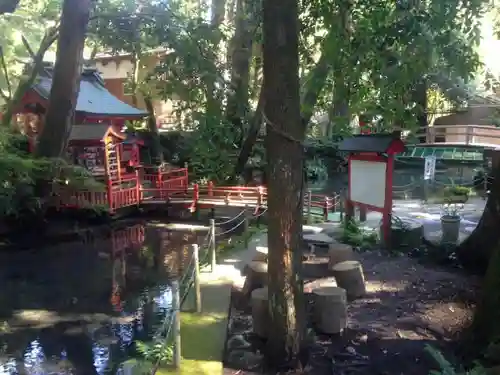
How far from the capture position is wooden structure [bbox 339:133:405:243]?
9.29m

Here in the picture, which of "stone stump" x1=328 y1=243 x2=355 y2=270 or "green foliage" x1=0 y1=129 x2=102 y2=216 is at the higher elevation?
"green foliage" x1=0 y1=129 x2=102 y2=216

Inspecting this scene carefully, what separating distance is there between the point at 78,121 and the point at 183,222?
7050 mm

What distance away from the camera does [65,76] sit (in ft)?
48.0

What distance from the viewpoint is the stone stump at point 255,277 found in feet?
24.2

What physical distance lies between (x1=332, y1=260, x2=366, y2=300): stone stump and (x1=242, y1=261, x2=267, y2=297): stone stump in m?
1.07

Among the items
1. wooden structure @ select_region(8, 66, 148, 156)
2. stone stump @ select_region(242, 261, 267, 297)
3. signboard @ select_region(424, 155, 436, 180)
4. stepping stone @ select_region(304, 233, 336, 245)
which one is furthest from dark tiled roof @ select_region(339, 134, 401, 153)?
signboard @ select_region(424, 155, 436, 180)

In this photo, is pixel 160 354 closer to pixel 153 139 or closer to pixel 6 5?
pixel 6 5

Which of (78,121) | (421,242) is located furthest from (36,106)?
(421,242)

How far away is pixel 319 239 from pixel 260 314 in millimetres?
4193

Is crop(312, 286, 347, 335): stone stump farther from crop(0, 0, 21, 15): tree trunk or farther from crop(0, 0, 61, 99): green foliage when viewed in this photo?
crop(0, 0, 61, 99): green foliage

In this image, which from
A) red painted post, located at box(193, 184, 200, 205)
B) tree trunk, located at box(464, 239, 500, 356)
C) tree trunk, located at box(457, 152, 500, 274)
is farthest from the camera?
red painted post, located at box(193, 184, 200, 205)

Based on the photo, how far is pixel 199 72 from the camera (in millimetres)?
10938

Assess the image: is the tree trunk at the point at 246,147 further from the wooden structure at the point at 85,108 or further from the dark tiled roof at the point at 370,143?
the dark tiled roof at the point at 370,143

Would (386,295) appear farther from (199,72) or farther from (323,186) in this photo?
(323,186)
